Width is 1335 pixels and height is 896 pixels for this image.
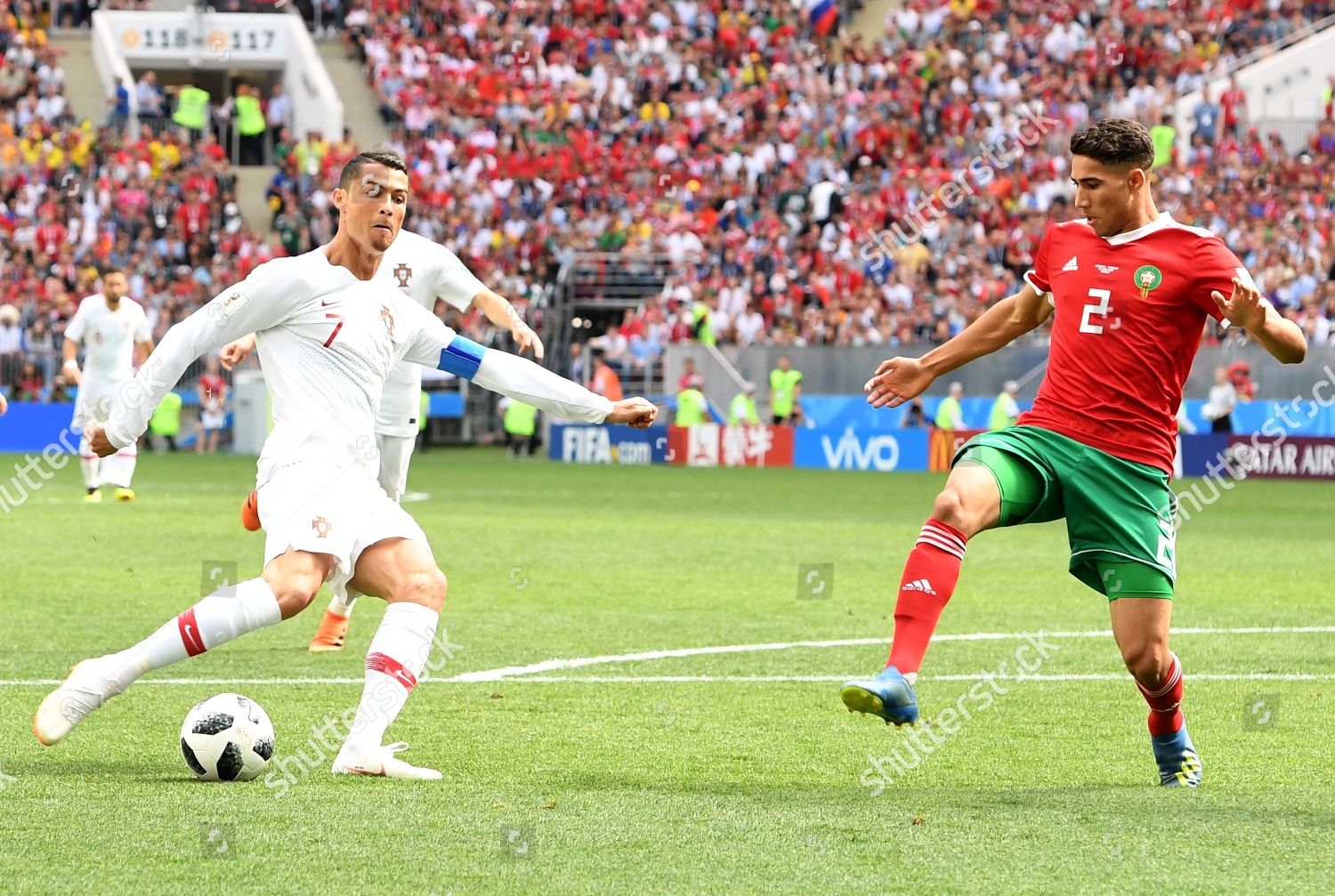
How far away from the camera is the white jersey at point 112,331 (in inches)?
720

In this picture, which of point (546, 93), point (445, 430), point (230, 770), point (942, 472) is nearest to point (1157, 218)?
point (230, 770)

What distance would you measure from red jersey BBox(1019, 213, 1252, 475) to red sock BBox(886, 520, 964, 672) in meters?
0.65

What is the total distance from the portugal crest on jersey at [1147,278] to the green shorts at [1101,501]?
0.51 m

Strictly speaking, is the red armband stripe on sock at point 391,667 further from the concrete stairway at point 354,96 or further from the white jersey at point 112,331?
the concrete stairway at point 354,96

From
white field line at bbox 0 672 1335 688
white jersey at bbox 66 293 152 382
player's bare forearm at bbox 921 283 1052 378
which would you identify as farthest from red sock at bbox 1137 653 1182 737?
white jersey at bbox 66 293 152 382

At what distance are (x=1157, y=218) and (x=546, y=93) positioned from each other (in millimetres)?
31607

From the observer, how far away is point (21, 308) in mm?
33344

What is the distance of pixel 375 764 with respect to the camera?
6.04 m

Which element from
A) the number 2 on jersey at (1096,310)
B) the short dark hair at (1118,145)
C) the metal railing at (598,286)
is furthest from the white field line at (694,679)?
the metal railing at (598,286)

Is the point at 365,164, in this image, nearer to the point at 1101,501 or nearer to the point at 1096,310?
the point at 1096,310

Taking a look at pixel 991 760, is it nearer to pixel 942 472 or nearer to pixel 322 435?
pixel 322 435

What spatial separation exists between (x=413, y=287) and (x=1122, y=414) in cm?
458

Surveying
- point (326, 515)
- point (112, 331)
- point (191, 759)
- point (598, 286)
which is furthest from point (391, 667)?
point (598, 286)

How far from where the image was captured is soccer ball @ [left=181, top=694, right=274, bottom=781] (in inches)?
236
